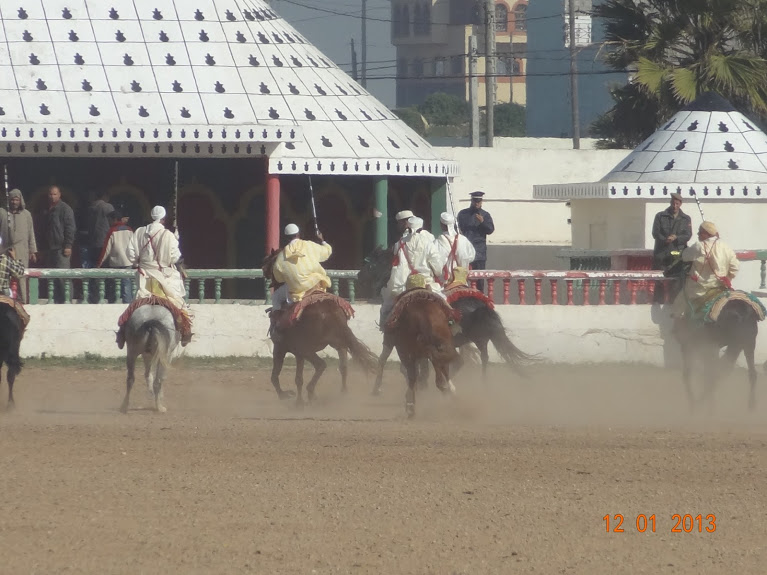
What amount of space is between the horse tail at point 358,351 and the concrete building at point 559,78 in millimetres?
52793

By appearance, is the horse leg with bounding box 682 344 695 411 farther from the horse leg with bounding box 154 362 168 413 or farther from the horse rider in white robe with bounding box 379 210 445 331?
the horse leg with bounding box 154 362 168 413

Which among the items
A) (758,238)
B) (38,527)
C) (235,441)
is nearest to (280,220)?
(758,238)

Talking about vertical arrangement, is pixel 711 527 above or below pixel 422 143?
below

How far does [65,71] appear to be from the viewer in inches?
843

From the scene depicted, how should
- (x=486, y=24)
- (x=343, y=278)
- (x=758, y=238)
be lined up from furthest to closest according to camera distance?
(x=486, y=24) < (x=758, y=238) < (x=343, y=278)

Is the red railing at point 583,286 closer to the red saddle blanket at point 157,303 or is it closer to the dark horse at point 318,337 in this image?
the dark horse at point 318,337

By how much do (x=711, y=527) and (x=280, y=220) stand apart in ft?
45.0

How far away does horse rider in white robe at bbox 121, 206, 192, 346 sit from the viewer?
14.6m

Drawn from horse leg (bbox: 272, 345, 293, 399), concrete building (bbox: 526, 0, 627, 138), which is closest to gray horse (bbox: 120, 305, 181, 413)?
horse leg (bbox: 272, 345, 293, 399)

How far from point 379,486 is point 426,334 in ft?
11.1

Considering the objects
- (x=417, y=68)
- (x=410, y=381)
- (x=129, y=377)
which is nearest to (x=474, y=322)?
(x=410, y=381)

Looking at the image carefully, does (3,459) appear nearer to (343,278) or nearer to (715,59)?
(343,278)

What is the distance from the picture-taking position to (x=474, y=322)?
15250 mm

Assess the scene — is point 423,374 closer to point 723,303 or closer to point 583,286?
point 723,303
